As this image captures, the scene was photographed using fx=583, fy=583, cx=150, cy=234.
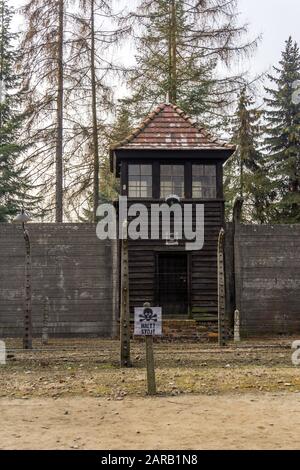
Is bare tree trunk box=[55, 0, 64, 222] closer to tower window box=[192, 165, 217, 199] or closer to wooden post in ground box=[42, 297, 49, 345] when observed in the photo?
wooden post in ground box=[42, 297, 49, 345]

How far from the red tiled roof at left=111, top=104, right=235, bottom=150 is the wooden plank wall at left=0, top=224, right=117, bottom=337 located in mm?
3232

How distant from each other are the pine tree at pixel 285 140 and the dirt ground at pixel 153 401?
Answer: 16286mm

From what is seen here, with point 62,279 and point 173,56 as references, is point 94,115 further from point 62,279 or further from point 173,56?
point 62,279

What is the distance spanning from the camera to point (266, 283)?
1873 centimetres

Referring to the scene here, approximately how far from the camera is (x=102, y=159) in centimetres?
2709

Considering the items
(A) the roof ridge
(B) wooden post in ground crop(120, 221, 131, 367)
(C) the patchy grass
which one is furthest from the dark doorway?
(B) wooden post in ground crop(120, 221, 131, 367)

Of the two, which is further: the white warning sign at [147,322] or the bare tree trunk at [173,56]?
the bare tree trunk at [173,56]

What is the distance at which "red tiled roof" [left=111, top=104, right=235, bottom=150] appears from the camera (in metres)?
18.3

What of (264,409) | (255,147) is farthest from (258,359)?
(255,147)

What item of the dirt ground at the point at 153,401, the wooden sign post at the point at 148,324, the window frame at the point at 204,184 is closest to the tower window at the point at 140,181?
the window frame at the point at 204,184

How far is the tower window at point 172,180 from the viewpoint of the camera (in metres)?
18.4

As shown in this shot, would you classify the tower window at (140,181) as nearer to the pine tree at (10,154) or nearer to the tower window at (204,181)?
the tower window at (204,181)
